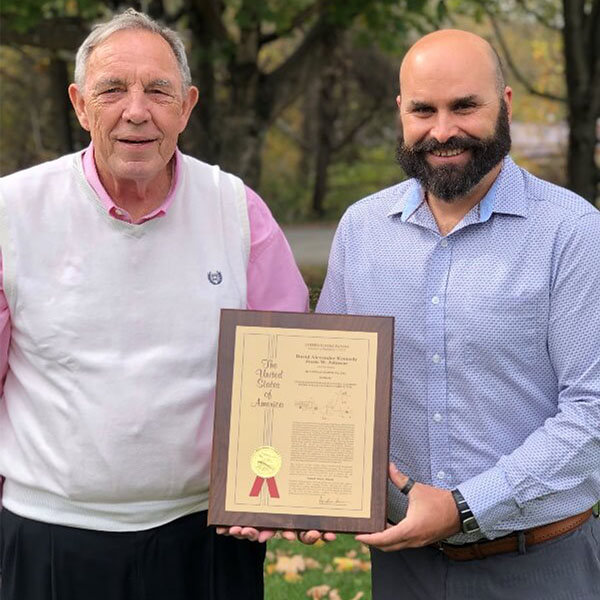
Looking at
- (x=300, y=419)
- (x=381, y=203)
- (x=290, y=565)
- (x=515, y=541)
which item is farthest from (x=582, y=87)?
(x=300, y=419)

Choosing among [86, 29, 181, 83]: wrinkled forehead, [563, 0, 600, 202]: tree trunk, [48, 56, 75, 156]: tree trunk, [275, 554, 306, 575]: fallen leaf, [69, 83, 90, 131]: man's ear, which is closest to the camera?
[86, 29, 181, 83]: wrinkled forehead

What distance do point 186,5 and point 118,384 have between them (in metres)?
8.08

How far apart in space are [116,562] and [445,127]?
1545 mm

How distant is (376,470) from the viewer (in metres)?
2.90

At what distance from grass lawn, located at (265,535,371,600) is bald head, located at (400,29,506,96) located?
122 inches

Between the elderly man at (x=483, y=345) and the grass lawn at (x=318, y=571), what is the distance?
2.29m

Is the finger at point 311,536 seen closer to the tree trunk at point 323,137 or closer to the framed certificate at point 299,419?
the framed certificate at point 299,419

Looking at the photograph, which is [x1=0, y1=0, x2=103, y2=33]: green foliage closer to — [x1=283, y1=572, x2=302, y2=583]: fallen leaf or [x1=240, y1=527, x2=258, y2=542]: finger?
[x1=283, y1=572, x2=302, y2=583]: fallen leaf

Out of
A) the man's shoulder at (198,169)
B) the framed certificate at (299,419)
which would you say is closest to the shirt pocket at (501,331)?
the framed certificate at (299,419)

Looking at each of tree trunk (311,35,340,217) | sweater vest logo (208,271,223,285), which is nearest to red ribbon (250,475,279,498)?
sweater vest logo (208,271,223,285)

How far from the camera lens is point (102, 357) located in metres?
3.03

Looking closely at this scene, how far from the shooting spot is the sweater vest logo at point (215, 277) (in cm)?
316

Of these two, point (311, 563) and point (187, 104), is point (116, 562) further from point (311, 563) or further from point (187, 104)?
point (311, 563)

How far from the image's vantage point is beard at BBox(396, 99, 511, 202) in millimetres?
2936
